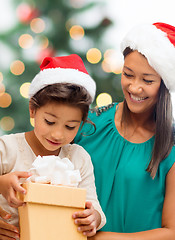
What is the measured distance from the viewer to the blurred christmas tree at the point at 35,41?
2246 mm

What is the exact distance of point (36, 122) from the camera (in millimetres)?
1434

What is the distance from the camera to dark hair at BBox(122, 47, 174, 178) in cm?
173

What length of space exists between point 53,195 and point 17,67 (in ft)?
4.00

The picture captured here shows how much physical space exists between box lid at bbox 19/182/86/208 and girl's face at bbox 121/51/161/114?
1.92 ft

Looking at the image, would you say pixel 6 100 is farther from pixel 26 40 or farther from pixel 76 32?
pixel 76 32

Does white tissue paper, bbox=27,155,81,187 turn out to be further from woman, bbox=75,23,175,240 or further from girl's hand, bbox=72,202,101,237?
woman, bbox=75,23,175,240

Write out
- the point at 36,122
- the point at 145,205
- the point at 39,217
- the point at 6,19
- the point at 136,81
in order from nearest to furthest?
the point at 39,217 < the point at 36,122 < the point at 136,81 < the point at 145,205 < the point at 6,19

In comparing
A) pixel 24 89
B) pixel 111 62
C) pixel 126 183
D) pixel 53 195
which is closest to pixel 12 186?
pixel 53 195

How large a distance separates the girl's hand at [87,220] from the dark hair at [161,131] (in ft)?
1.69

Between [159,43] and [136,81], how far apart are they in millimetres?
187

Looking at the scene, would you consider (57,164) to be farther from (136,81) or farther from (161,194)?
(161,194)

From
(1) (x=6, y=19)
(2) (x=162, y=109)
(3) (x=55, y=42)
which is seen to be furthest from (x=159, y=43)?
(1) (x=6, y=19)

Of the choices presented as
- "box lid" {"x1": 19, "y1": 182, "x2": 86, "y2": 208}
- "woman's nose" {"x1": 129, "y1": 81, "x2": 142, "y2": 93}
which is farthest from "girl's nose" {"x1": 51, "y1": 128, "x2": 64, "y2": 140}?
"woman's nose" {"x1": 129, "y1": 81, "x2": 142, "y2": 93}

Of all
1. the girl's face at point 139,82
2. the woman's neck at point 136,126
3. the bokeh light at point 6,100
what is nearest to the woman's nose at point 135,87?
the girl's face at point 139,82
